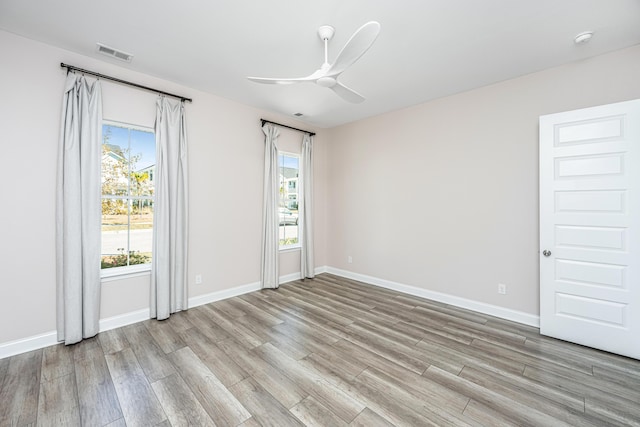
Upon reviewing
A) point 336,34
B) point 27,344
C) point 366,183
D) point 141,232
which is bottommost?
point 27,344

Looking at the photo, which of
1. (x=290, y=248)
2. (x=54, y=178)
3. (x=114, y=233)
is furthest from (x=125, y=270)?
(x=290, y=248)

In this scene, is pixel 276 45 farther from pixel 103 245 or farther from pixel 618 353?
pixel 618 353

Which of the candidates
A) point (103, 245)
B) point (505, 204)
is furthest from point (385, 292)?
point (103, 245)

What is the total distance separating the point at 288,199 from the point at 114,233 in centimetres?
271

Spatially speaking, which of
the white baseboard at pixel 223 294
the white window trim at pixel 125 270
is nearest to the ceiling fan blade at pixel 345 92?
the white window trim at pixel 125 270

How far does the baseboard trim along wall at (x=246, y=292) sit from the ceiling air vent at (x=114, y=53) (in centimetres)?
287

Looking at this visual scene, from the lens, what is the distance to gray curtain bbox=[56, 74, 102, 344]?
263cm

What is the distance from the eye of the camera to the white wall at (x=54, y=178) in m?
2.46

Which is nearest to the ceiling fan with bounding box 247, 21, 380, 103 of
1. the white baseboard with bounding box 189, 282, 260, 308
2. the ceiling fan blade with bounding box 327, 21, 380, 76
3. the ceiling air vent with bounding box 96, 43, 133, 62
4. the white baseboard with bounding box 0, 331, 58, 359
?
the ceiling fan blade with bounding box 327, 21, 380, 76

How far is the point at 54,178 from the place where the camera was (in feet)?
8.73

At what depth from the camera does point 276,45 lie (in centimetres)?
260

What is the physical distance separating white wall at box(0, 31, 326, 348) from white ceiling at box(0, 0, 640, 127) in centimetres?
31

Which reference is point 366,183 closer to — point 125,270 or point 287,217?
point 287,217

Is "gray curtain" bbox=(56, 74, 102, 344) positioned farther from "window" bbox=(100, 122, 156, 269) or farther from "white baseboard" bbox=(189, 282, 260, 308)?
"white baseboard" bbox=(189, 282, 260, 308)
